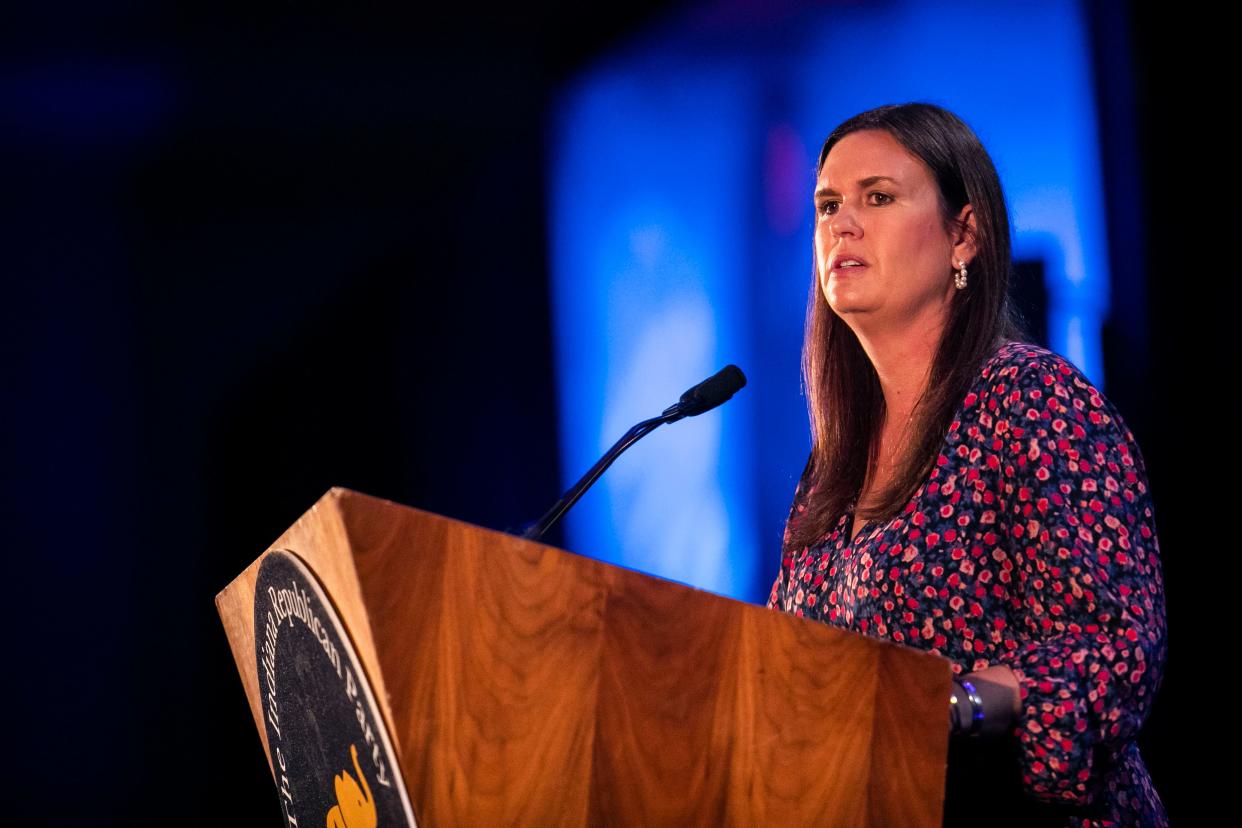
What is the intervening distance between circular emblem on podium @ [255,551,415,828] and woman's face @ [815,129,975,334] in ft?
3.40

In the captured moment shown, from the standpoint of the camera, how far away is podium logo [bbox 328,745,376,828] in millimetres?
965

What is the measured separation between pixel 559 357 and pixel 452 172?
598 millimetres

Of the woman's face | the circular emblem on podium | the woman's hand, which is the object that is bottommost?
the woman's hand

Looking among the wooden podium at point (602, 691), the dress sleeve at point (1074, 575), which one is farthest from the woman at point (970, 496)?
the wooden podium at point (602, 691)

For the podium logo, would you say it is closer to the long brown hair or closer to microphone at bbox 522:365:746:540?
microphone at bbox 522:365:746:540

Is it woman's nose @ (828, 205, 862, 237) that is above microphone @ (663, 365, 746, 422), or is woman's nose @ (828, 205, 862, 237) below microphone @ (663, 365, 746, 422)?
above


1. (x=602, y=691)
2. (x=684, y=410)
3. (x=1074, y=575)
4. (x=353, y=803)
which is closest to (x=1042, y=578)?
(x=1074, y=575)

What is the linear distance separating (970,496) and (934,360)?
0.29m

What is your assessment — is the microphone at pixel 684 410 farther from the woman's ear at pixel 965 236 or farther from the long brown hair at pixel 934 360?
the woman's ear at pixel 965 236

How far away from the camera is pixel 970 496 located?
151 cm

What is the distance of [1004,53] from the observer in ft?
8.21

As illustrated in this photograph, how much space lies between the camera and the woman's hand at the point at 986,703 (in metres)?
1.14

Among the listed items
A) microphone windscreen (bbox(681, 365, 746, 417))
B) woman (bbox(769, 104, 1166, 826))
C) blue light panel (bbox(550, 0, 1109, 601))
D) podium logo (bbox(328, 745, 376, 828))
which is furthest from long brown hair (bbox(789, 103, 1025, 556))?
podium logo (bbox(328, 745, 376, 828))

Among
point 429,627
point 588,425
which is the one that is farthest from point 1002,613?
point 588,425
